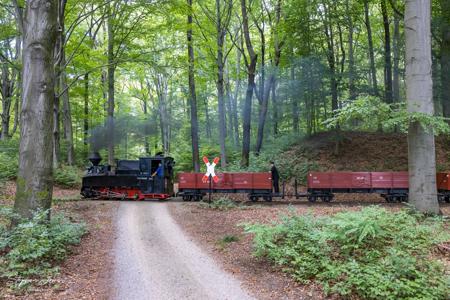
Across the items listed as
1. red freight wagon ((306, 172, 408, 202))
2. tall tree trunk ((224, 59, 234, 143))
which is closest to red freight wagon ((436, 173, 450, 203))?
red freight wagon ((306, 172, 408, 202))

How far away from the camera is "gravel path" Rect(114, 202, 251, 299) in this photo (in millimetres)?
5867

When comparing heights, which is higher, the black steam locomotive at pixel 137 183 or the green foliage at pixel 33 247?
the black steam locomotive at pixel 137 183

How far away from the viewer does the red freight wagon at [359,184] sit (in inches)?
637

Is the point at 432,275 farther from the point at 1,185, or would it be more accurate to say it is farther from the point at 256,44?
the point at 256,44

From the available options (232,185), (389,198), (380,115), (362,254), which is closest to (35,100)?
(362,254)

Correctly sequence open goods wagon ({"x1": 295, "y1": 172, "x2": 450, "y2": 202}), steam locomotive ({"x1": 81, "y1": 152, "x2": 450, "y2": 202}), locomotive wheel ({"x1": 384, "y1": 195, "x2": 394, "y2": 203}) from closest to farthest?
open goods wagon ({"x1": 295, "y1": 172, "x2": 450, "y2": 202}) → steam locomotive ({"x1": 81, "y1": 152, "x2": 450, "y2": 202}) → locomotive wheel ({"x1": 384, "y1": 195, "x2": 394, "y2": 203})

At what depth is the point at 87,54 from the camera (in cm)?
1917

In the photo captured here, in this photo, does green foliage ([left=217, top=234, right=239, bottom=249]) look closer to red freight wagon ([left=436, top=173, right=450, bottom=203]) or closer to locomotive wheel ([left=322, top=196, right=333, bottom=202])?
locomotive wheel ([left=322, top=196, right=333, bottom=202])

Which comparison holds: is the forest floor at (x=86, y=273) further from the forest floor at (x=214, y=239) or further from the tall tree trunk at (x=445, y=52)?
the tall tree trunk at (x=445, y=52)

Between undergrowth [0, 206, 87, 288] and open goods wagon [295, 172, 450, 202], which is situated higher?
open goods wagon [295, 172, 450, 202]

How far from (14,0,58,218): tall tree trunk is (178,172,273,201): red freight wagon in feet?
32.0

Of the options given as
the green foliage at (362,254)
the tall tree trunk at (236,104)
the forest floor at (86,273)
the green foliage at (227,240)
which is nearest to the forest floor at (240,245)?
the green foliage at (227,240)

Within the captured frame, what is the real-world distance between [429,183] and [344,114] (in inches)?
153

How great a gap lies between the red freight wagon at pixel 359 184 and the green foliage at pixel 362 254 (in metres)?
Result: 8.59
